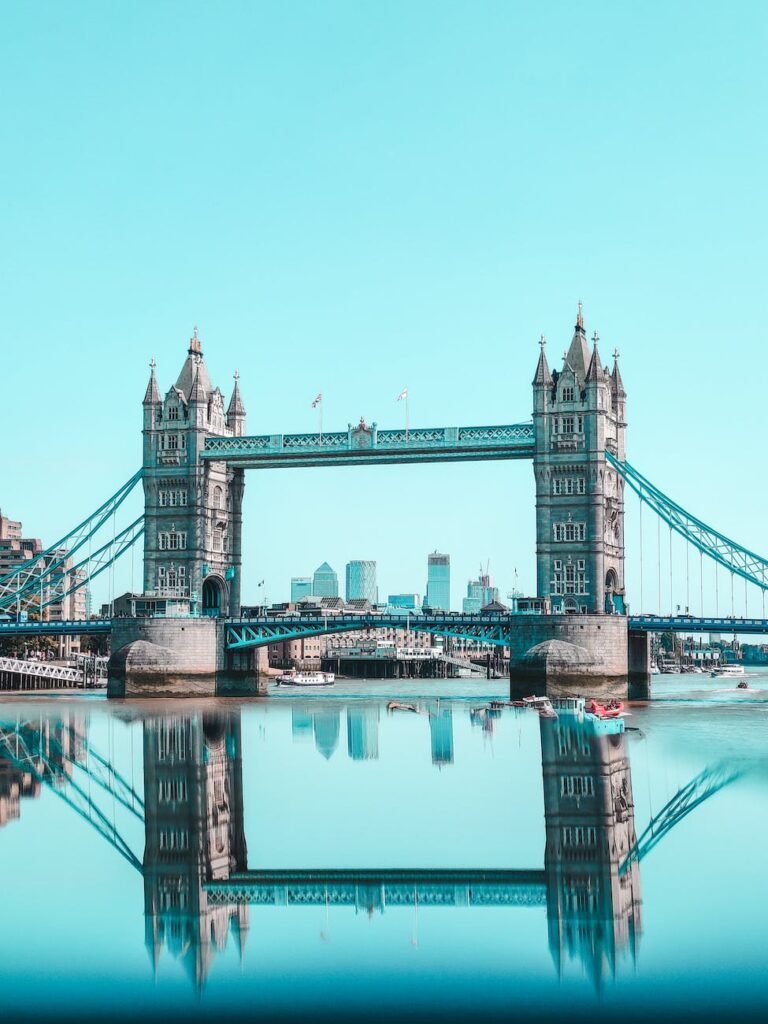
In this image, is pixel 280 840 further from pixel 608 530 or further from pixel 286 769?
pixel 608 530

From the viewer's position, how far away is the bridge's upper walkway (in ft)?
352

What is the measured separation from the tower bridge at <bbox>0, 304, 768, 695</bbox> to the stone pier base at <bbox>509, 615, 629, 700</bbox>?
0.10 meters

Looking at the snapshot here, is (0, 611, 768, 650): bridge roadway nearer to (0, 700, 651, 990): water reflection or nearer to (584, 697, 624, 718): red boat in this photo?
(584, 697, 624, 718): red boat

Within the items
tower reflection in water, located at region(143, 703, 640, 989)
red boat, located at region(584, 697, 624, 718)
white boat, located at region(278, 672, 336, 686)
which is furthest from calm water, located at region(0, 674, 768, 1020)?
white boat, located at region(278, 672, 336, 686)

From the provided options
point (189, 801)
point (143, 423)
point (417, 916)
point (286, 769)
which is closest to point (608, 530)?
point (143, 423)

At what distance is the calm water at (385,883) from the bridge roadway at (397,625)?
4324 centimetres

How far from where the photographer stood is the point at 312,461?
4427 inches

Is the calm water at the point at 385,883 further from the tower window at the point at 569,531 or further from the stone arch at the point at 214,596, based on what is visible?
the stone arch at the point at 214,596

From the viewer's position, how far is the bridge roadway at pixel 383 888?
29.3m

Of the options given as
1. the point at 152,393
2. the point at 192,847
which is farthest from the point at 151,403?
the point at 192,847

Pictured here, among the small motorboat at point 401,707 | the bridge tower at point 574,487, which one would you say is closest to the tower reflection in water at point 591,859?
the small motorboat at point 401,707

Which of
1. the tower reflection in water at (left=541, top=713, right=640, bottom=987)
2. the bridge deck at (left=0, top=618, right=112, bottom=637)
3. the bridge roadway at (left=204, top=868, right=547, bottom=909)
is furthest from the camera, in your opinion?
the bridge deck at (left=0, top=618, right=112, bottom=637)

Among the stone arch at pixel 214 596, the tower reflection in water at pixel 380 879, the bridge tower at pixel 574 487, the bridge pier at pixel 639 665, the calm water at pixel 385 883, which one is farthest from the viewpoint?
the stone arch at pixel 214 596

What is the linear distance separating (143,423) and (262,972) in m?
96.2
